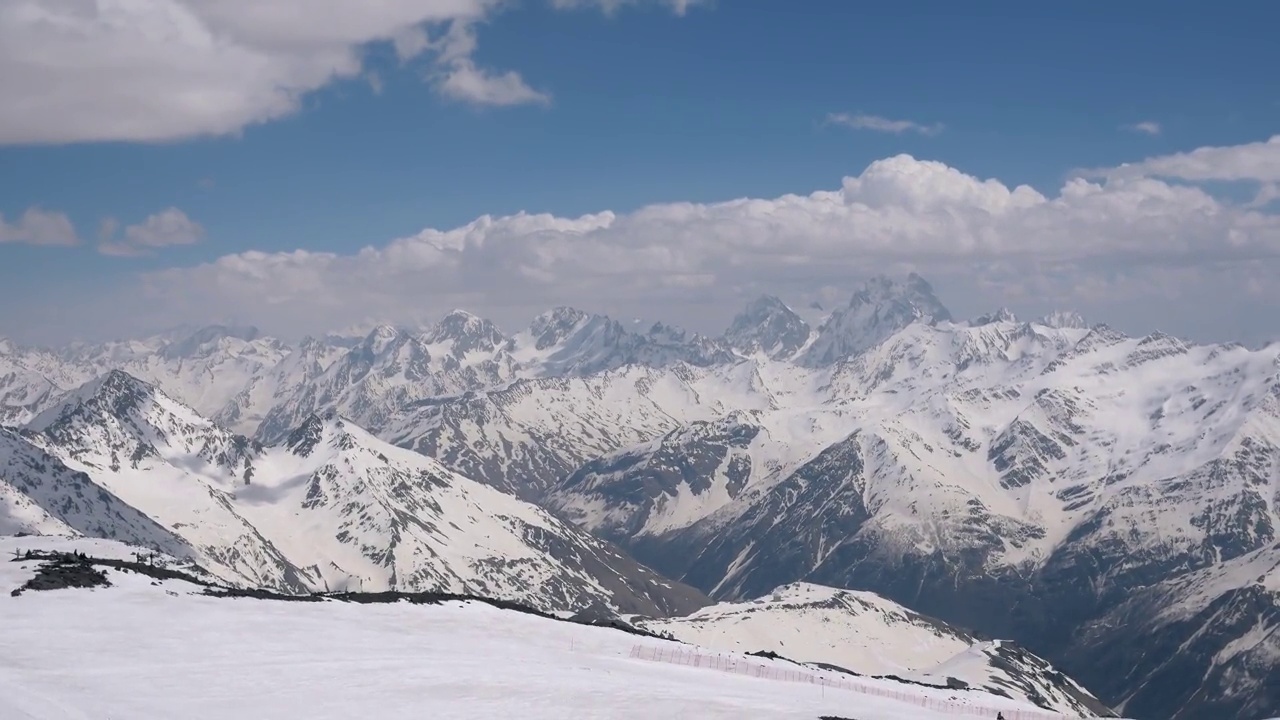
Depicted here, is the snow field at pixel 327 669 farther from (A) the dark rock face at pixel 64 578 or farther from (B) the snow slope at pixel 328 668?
(A) the dark rock face at pixel 64 578

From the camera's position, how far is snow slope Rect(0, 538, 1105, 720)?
5700cm

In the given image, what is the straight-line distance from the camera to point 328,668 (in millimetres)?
65250

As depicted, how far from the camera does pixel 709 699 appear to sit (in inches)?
2544

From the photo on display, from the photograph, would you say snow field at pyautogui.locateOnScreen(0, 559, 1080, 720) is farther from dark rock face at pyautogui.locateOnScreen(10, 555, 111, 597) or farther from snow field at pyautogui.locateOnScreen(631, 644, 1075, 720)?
snow field at pyautogui.locateOnScreen(631, 644, 1075, 720)

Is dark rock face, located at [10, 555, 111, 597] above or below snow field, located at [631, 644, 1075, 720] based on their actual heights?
above

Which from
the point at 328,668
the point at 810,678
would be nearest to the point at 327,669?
the point at 328,668

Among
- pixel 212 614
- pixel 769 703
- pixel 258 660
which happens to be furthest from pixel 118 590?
pixel 769 703

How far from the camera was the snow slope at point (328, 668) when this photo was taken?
57000mm

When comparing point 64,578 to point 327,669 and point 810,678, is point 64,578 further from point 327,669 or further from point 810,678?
point 810,678

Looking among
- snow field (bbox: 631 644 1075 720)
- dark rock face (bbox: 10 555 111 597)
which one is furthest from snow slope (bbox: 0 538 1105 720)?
snow field (bbox: 631 644 1075 720)

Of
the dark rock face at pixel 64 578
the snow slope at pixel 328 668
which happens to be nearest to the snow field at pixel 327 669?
the snow slope at pixel 328 668

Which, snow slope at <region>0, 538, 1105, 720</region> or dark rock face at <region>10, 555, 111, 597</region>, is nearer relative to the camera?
snow slope at <region>0, 538, 1105, 720</region>

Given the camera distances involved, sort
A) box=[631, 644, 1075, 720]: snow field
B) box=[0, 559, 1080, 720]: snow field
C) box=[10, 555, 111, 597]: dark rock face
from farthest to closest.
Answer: box=[631, 644, 1075, 720]: snow field, box=[10, 555, 111, 597]: dark rock face, box=[0, 559, 1080, 720]: snow field

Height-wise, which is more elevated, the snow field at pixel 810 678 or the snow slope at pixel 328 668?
the snow slope at pixel 328 668
